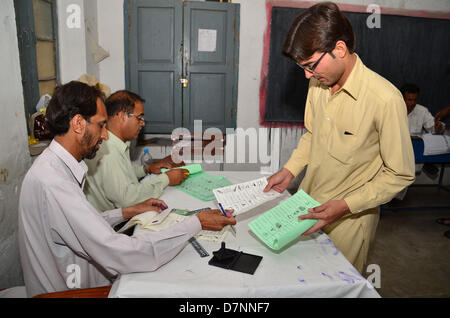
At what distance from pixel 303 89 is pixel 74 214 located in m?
3.88

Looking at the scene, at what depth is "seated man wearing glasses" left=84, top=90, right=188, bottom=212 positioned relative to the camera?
6.68 ft

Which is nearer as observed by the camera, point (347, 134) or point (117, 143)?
point (347, 134)

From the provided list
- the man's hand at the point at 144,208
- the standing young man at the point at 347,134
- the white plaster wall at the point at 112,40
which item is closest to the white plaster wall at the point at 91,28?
the white plaster wall at the point at 112,40

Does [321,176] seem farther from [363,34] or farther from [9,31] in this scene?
[363,34]

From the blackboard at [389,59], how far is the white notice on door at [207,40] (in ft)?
2.45

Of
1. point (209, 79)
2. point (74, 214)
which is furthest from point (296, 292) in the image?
point (209, 79)

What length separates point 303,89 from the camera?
4.62m

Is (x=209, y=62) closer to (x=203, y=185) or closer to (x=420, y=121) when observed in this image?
(x=203, y=185)

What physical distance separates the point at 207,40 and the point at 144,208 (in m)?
2.94

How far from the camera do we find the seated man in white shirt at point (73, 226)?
1282mm

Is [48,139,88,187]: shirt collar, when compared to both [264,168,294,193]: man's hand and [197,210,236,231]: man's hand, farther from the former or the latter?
[264,168,294,193]: man's hand

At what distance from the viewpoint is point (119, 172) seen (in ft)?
6.72

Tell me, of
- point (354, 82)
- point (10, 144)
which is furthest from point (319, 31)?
point (10, 144)

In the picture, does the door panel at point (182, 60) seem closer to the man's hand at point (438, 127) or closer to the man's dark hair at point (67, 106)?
the man's hand at point (438, 127)
